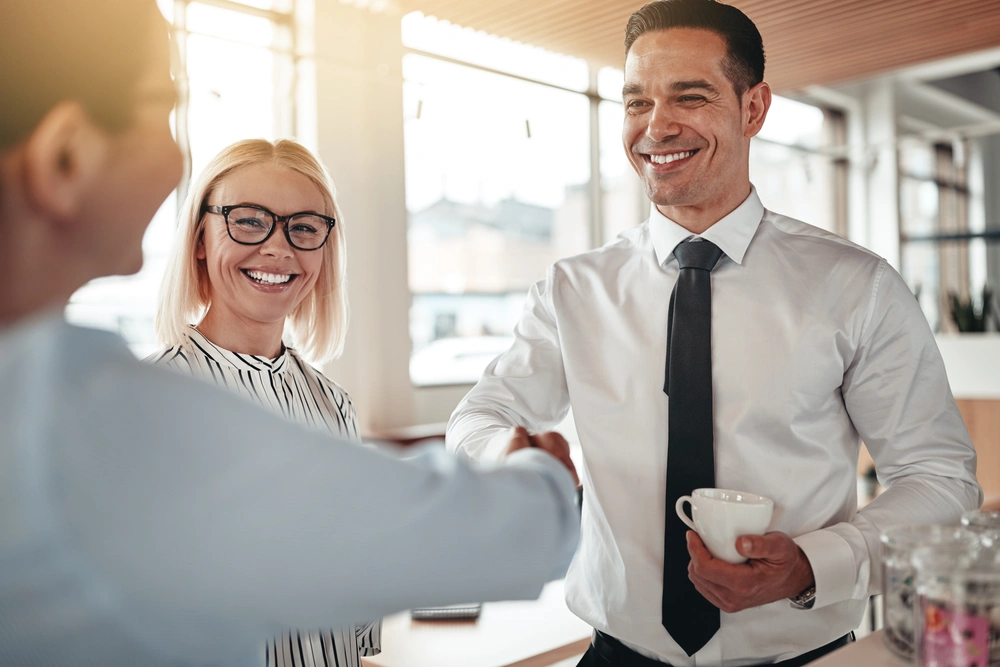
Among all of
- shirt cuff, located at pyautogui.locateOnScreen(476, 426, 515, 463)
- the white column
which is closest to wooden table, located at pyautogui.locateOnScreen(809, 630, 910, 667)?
shirt cuff, located at pyautogui.locateOnScreen(476, 426, 515, 463)

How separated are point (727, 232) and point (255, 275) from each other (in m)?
0.95

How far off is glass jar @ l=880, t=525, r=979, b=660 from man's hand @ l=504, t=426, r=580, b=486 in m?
0.37

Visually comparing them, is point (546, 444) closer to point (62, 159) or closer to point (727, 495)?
point (727, 495)

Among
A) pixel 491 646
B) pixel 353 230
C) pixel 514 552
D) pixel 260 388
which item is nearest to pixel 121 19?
pixel 514 552

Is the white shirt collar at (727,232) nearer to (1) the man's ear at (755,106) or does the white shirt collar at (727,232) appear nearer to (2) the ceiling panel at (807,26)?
(1) the man's ear at (755,106)

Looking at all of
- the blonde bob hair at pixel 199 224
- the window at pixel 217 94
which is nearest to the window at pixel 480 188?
the window at pixel 217 94

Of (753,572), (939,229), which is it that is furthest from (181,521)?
(939,229)

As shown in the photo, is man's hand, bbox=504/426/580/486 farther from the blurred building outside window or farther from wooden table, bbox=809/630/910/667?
the blurred building outside window

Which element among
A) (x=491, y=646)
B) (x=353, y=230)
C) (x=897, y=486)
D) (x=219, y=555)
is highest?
(x=353, y=230)

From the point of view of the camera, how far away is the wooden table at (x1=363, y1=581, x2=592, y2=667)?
179cm

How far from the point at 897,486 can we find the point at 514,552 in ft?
3.16

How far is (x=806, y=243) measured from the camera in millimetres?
1617

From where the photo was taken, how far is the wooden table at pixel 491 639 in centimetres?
179

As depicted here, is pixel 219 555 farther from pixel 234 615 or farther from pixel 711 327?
pixel 711 327
